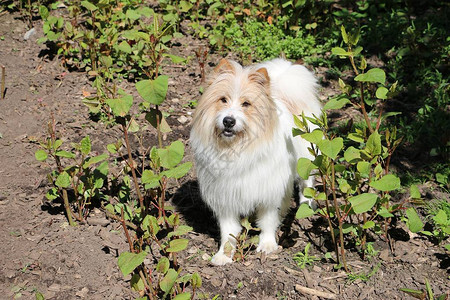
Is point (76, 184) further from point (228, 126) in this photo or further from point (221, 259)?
point (228, 126)

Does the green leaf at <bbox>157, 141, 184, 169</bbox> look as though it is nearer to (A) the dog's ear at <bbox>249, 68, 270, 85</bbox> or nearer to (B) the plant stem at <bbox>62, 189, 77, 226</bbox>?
(A) the dog's ear at <bbox>249, 68, 270, 85</bbox>

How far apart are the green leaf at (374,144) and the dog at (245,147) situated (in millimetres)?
716

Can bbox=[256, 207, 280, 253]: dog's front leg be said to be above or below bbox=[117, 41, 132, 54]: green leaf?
below

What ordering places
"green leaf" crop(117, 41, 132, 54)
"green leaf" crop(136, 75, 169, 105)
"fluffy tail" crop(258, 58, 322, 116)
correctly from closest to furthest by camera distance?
"green leaf" crop(136, 75, 169, 105) < "fluffy tail" crop(258, 58, 322, 116) < "green leaf" crop(117, 41, 132, 54)

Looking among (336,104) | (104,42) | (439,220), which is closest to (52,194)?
(336,104)

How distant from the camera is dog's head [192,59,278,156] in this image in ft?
11.7

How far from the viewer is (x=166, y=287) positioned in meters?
2.90

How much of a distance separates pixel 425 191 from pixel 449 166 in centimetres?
40

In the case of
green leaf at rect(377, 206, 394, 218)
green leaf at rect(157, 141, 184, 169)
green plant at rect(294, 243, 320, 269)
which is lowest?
green plant at rect(294, 243, 320, 269)

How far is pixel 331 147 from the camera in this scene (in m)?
2.96

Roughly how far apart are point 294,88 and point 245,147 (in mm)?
838

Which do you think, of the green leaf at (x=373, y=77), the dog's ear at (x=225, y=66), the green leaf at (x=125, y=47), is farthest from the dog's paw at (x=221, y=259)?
the green leaf at (x=125, y=47)

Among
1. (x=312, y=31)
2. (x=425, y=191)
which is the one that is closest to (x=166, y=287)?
(x=425, y=191)

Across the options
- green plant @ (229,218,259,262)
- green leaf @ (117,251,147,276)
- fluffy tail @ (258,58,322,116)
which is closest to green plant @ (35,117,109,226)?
green plant @ (229,218,259,262)
